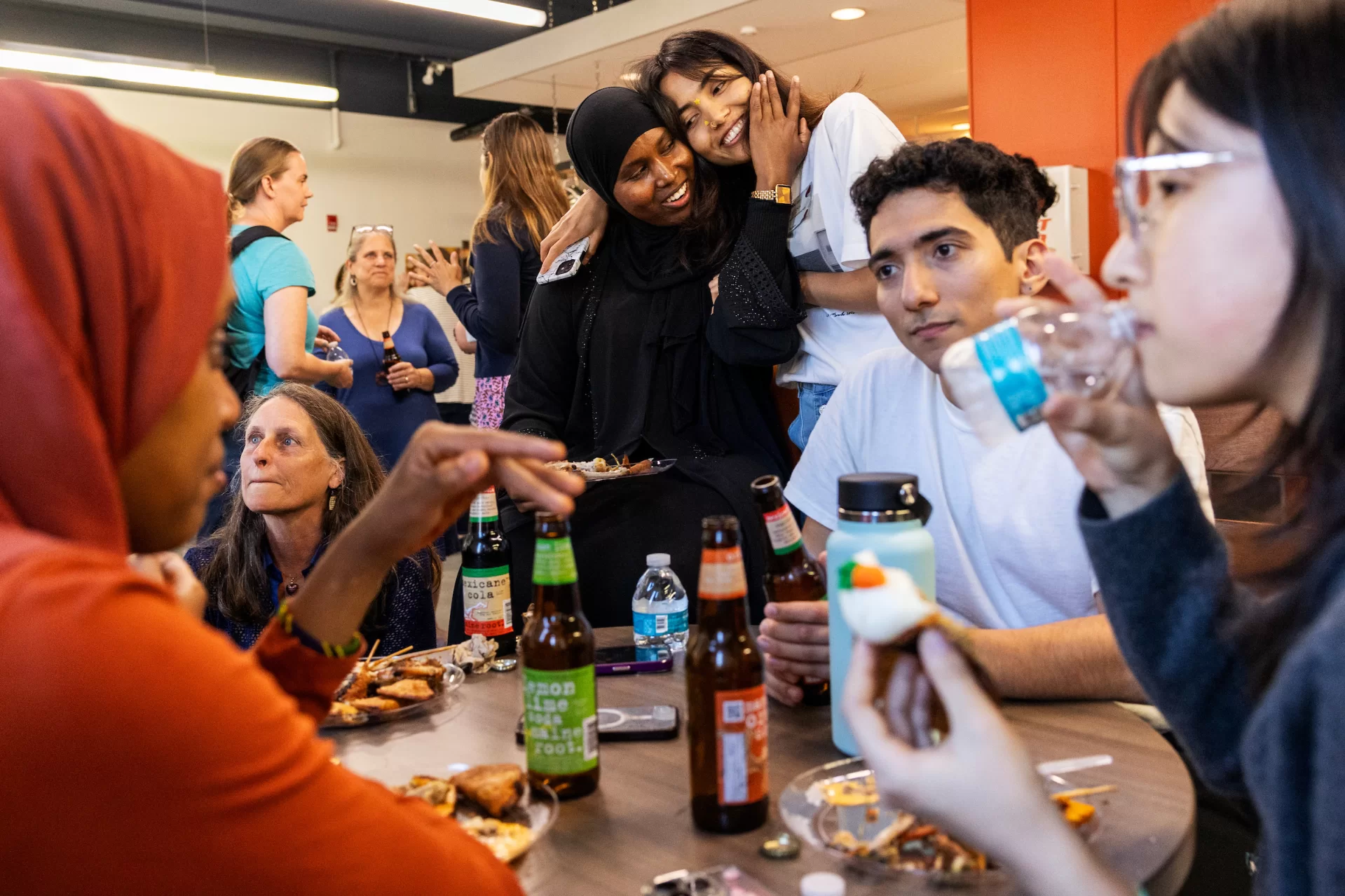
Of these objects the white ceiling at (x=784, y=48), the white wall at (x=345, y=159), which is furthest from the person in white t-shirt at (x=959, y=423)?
the white wall at (x=345, y=159)

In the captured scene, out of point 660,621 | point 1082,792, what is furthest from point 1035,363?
point 660,621

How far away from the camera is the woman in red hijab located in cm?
66

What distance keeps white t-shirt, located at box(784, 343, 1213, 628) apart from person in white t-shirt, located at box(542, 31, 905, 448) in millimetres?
536

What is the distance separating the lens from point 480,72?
30.6ft

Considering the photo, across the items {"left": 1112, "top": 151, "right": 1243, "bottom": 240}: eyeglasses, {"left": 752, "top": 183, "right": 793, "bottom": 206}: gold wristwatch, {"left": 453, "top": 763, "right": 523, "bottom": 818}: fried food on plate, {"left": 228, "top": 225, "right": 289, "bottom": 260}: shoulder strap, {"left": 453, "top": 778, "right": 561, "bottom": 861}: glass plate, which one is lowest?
{"left": 453, "top": 778, "right": 561, "bottom": 861}: glass plate

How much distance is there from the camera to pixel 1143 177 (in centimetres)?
90

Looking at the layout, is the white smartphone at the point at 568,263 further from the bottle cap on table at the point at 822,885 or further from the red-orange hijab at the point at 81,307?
the bottle cap on table at the point at 822,885

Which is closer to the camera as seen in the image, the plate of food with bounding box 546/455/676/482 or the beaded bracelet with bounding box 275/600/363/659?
the beaded bracelet with bounding box 275/600/363/659

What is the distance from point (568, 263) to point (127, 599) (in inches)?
86.7

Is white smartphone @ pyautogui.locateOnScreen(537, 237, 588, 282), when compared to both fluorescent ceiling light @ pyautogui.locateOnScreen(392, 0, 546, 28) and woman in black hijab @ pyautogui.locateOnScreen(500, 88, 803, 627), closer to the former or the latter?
woman in black hijab @ pyautogui.locateOnScreen(500, 88, 803, 627)

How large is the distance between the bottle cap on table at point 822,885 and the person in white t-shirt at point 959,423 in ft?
2.79

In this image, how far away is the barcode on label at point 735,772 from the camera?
1033 mm

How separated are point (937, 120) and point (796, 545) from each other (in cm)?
1075

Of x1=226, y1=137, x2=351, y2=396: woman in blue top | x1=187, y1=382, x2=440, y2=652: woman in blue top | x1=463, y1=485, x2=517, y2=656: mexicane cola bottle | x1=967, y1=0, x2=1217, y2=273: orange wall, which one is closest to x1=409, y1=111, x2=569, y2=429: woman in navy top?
x1=226, y1=137, x2=351, y2=396: woman in blue top
